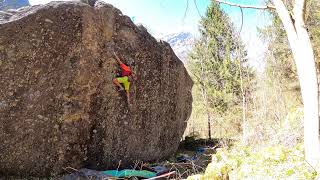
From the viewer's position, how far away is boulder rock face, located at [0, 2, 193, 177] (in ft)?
29.8

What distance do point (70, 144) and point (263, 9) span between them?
6819 mm

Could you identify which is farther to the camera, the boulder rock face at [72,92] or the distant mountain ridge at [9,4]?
the distant mountain ridge at [9,4]

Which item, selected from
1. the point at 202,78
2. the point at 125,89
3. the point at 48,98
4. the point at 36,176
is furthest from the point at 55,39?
the point at 202,78

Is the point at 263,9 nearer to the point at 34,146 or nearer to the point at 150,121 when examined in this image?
the point at 34,146

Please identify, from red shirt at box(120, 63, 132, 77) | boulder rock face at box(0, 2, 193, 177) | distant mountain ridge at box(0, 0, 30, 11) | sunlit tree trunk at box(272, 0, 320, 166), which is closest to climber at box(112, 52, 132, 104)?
red shirt at box(120, 63, 132, 77)

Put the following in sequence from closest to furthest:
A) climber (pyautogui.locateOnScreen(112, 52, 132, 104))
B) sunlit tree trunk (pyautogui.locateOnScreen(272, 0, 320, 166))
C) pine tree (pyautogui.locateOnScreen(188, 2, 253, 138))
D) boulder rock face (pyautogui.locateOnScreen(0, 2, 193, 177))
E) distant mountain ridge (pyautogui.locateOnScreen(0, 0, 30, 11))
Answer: sunlit tree trunk (pyautogui.locateOnScreen(272, 0, 320, 166))
boulder rock face (pyautogui.locateOnScreen(0, 2, 193, 177))
climber (pyautogui.locateOnScreen(112, 52, 132, 104))
pine tree (pyautogui.locateOnScreen(188, 2, 253, 138))
distant mountain ridge (pyautogui.locateOnScreen(0, 0, 30, 11))

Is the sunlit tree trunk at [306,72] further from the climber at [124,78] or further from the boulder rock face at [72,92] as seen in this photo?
the climber at [124,78]

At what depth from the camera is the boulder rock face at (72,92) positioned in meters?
9.10

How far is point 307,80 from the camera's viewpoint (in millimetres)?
3963

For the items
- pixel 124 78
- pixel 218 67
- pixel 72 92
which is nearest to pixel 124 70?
pixel 124 78

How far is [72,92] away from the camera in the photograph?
985cm

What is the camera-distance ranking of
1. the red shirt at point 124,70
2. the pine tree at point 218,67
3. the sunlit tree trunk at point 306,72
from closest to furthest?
1. the sunlit tree trunk at point 306,72
2. the red shirt at point 124,70
3. the pine tree at point 218,67

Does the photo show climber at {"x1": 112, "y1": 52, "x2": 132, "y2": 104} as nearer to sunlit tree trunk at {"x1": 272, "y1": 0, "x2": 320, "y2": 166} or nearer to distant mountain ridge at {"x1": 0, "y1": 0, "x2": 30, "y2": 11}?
sunlit tree trunk at {"x1": 272, "y1": 0, "x2": 320, "y2": 166}

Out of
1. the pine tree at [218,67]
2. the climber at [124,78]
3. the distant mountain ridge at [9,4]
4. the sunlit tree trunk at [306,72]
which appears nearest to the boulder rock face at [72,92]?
the climber at [124,78]
